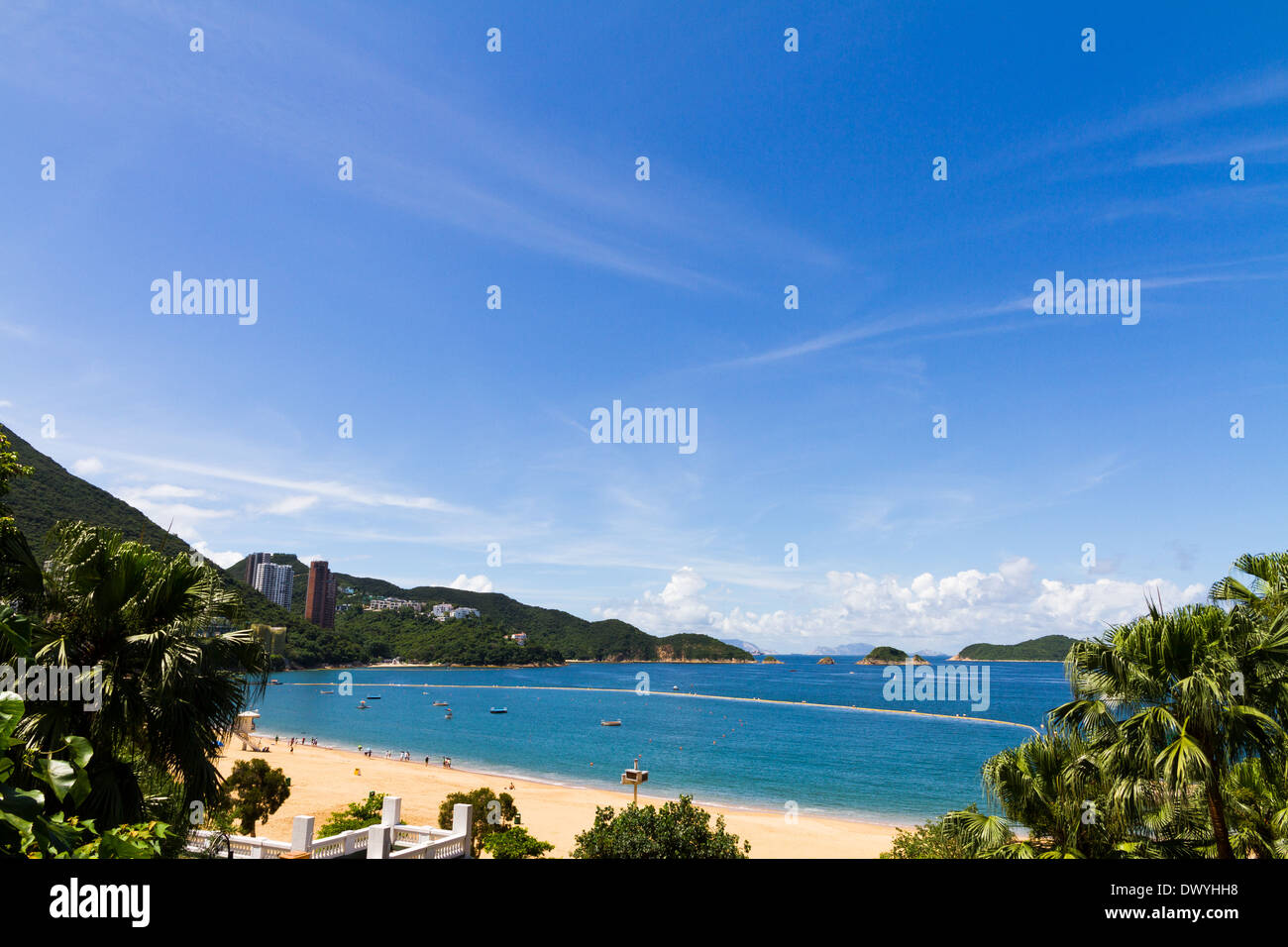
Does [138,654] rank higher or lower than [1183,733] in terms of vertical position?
higher

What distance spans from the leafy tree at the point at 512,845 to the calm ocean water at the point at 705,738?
26.9 metres

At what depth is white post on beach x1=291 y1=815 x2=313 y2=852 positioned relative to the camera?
14422mm

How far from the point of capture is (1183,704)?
26.0 feet

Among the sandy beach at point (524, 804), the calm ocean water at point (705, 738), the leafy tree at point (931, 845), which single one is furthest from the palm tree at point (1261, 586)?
the calm ocean water at point (705, 738)

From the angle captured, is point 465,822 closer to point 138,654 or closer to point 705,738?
point 138,654

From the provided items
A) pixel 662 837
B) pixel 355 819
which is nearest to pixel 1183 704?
pixel 662 837

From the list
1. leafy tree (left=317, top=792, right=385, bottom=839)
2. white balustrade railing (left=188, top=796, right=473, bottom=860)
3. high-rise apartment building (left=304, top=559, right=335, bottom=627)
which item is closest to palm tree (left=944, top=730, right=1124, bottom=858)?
white balustrade railing (left=188, top=796, right=473, bottom=860)

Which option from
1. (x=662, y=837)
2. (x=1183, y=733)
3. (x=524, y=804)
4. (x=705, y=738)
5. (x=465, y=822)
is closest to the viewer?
(x=1183, y=733)

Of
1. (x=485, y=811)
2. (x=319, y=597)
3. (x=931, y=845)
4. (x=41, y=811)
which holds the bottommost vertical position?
(x=319, y=597)

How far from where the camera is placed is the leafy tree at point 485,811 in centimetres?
2708

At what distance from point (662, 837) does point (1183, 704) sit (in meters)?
8.85

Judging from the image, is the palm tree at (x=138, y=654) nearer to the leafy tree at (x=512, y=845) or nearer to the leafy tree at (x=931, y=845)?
the leafy tree at (x=931, y=845)
